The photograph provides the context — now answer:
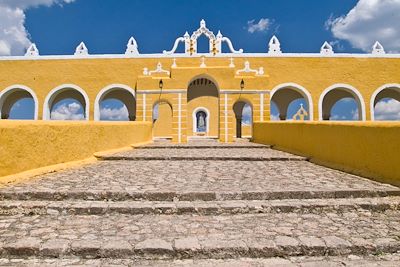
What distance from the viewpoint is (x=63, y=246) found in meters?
2.76

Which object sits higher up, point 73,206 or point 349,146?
point 349,146

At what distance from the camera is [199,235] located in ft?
9.97

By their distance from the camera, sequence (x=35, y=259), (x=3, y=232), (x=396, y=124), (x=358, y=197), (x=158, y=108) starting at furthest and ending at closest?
(x=158, y=108)
(x=396, y=124)
(x=358, y=197)
(x=3, y=232)
(x=35, y=259)

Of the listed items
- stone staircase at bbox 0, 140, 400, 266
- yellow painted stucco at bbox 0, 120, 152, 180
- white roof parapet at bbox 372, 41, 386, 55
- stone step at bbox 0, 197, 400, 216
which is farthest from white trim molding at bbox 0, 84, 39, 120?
white roof parapet at bbox 372, 41, 386, 55

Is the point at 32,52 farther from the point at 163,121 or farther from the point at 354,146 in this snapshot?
the point at 354,146

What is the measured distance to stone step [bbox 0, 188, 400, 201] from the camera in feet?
13.4

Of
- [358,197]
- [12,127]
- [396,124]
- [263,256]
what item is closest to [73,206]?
[12,127]

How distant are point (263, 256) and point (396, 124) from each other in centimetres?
353

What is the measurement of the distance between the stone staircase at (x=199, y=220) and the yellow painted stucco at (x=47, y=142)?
0.44 meters

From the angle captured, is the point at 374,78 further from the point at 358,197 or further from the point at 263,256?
the point at 263,256

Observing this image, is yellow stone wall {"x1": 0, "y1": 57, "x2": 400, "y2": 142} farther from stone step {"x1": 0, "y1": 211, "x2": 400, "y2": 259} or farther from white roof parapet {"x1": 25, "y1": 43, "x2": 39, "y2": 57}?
stone step {"x1": 0, "y1": 211, "x2": 400, "y2": 259}

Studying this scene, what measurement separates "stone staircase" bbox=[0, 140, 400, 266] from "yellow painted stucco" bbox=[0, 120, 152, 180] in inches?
17.5

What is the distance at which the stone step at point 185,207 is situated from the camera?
3.74m

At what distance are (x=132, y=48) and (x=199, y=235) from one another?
1797 cm
